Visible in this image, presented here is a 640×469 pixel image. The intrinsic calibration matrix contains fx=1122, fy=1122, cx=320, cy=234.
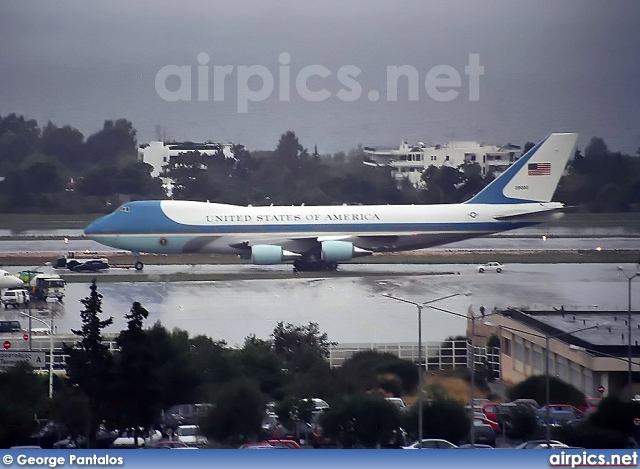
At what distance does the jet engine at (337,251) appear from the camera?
1791 cm

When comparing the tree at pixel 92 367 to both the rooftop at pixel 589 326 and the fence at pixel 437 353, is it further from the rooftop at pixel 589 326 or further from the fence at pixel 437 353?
the rooftop at pixel 589 326

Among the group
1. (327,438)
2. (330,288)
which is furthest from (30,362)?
(330,288)

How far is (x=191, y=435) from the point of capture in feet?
39.5

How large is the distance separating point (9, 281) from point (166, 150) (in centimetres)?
321

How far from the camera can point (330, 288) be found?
1670 centimetres

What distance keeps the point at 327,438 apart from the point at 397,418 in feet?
2.48

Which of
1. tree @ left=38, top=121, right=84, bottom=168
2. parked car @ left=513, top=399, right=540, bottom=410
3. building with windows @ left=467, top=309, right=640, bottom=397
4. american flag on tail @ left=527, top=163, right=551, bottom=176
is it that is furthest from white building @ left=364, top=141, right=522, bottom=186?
parked car @ left=513, top=399, right=540, bottom=410

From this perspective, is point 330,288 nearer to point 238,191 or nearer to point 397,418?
point 238,191

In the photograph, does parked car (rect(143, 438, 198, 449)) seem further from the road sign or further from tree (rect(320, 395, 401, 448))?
the road sign

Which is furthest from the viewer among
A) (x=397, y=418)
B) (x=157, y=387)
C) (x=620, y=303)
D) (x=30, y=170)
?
(x=30, y=170)

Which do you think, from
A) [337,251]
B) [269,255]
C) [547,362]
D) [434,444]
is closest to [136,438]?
[434,444]

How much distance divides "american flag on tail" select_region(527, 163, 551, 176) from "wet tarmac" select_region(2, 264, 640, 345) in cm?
141

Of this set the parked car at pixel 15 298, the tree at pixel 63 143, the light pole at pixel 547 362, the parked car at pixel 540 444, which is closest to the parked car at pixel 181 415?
the parked car at pixel 540 444

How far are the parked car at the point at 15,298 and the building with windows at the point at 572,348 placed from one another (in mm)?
6104
